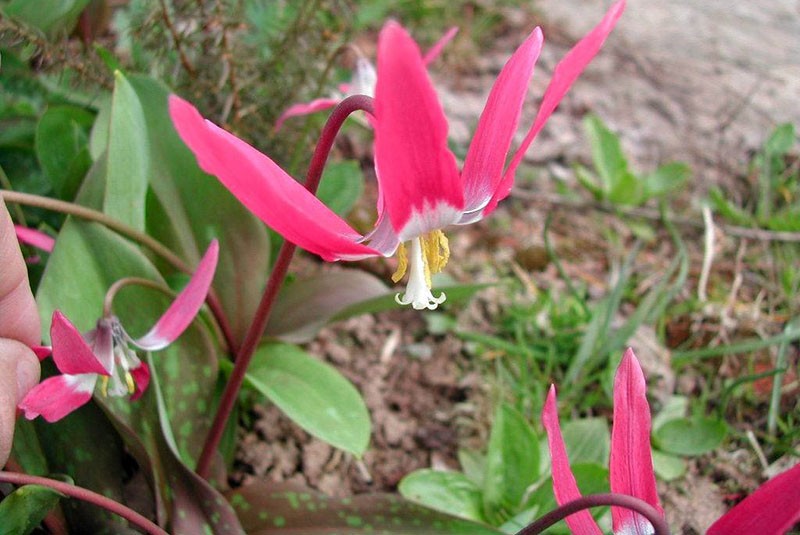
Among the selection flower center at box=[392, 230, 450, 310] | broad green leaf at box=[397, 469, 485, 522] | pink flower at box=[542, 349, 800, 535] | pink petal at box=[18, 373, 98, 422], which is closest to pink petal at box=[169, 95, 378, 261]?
flower center at box=[392, 230, 450, 310]

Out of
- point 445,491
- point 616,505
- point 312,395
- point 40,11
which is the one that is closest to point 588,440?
point 445,491

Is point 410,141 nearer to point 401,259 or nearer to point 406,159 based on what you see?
point 406,159

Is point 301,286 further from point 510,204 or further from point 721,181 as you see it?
point 721,181

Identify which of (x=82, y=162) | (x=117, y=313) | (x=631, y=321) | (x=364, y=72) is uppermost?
(x=364, y=72)

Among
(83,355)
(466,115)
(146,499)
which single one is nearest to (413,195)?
(83,355)

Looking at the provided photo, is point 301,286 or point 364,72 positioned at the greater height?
point 364,72

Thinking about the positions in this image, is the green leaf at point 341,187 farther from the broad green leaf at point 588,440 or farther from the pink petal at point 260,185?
the pink petal at point 260,185
